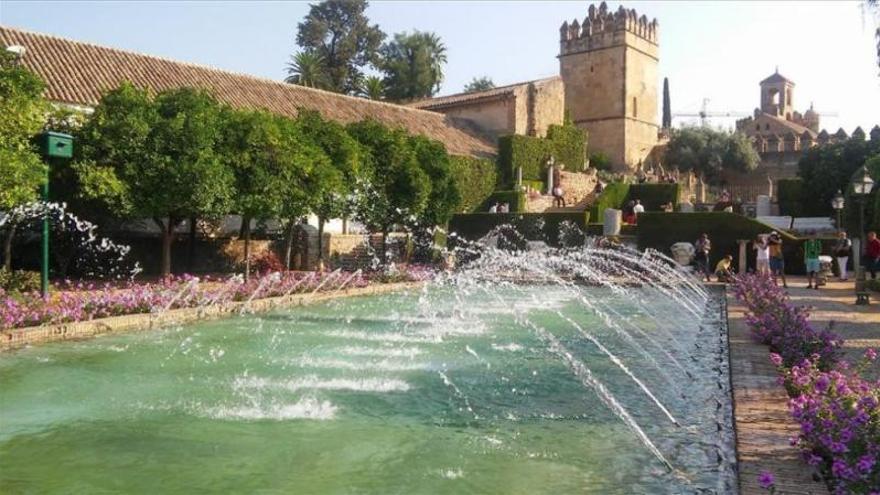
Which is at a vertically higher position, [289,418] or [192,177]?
[192,177]

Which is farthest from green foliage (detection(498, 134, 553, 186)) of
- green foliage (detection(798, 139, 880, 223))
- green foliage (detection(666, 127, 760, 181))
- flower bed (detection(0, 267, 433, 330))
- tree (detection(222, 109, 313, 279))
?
tree (detection(222, 109, 313, 279))

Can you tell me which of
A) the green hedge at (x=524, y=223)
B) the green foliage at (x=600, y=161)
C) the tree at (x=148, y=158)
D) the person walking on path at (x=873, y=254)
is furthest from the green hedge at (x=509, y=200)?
the tree at (x=148, y=158)

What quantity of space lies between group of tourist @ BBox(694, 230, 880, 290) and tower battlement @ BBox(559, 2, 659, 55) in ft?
100

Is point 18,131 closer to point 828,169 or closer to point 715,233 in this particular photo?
point 715,233

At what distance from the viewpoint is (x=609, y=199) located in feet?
A: 118

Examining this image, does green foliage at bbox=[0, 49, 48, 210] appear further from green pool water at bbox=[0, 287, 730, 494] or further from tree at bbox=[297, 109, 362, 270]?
tree at bbox=[297, 109, 362, 270]

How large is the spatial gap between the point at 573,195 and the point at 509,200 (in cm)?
752

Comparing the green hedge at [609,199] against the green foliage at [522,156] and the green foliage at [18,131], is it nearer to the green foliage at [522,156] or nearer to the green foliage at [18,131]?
the green foliage at [522,156]

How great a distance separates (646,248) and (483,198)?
437 inches

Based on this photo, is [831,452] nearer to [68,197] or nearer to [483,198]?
[68,197]

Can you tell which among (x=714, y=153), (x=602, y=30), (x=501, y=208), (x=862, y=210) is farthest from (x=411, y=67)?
(x=862, y=210)

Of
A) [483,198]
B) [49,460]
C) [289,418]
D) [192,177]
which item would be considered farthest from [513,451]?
[483,198]

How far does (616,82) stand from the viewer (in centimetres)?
5166

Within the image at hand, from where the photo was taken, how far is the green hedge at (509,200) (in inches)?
1351
